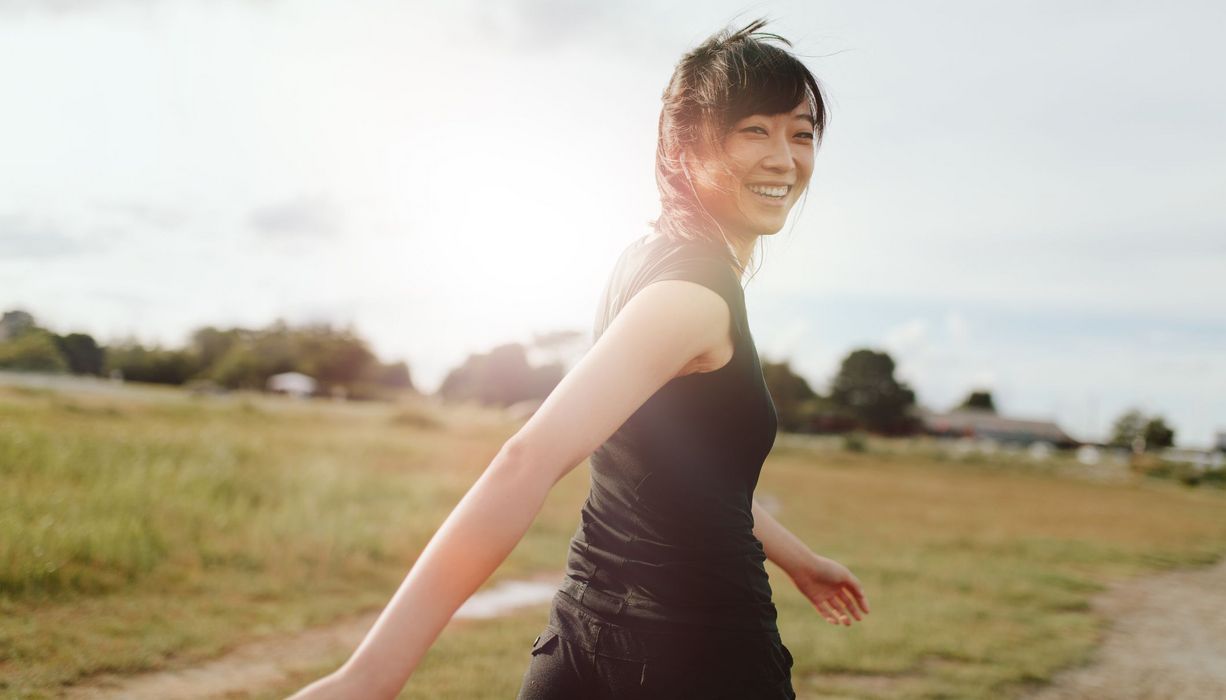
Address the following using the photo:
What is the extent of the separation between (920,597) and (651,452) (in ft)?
33.4

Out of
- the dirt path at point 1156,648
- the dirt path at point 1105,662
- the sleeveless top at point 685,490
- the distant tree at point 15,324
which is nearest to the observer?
the sleeveless top at point 685,490

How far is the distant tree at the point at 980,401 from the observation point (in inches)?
4801

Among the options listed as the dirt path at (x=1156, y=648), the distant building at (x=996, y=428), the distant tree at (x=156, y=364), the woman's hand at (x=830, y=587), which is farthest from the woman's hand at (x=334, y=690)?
the distant building at (x=996, y=428)

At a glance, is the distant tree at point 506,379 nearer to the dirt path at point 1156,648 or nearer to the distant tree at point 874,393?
the distant tree at point 874,393

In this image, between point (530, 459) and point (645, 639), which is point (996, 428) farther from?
point (530, 459)

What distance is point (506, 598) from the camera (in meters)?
8.99

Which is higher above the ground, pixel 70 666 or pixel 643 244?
pixel 643 244

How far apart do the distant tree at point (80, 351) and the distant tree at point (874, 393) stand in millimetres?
81620

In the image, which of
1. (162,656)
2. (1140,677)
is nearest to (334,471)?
(162,656)

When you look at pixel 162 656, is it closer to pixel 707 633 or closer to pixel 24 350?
pixel 707 633

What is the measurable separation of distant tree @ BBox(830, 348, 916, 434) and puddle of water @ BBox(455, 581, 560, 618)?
275ft

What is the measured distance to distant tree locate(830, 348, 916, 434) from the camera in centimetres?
9025

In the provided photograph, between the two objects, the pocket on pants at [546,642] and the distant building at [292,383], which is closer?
the pocket on pants at [546,642]

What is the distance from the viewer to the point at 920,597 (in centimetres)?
1057
